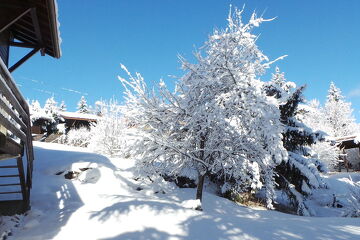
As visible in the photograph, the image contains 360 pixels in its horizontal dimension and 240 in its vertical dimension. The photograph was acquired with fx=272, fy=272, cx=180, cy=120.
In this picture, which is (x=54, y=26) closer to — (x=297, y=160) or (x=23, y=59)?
(x=23, y=59)

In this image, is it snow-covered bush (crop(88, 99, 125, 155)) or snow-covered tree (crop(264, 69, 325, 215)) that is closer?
snow-covered tree (crop(264, 69, 325, 215))

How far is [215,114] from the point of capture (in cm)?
746

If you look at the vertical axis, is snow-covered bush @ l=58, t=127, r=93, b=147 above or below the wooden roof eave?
below

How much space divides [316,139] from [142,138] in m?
9.59

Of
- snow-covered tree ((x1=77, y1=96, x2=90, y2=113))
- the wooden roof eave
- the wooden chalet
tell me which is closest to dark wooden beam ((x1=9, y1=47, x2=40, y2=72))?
the wooden chalet

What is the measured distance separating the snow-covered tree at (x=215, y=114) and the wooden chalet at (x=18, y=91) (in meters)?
2.95

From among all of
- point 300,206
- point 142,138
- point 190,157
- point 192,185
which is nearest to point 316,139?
point 300,206

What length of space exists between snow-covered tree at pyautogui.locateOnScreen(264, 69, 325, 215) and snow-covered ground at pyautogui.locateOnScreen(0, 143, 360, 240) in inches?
144

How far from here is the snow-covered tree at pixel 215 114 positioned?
7.55 metres

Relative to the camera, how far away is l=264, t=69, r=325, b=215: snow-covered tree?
41.0ft

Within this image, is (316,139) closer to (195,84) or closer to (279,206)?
(279,206)

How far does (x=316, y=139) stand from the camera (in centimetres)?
1345

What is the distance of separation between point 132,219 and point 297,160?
995cm

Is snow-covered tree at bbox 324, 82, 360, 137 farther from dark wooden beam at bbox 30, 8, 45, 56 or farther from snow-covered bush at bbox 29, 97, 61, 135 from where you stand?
dark wooden beam at bbox 30, 8, 45, 56
